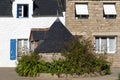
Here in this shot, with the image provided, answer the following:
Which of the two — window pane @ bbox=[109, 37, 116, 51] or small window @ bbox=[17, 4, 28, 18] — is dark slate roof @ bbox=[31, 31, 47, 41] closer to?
small window @ bbox=[17, 4, 28, 18]

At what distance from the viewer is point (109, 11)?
41344 mm

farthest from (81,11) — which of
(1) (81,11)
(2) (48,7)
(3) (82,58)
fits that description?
(3) (82,58)

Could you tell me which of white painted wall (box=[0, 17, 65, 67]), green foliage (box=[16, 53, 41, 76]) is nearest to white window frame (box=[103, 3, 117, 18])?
white painted wall (box=[0, 17, 65, 67])

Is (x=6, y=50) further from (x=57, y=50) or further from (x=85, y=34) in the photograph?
(x=57, y=50)

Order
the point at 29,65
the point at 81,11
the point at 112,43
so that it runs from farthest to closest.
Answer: the point at 112,43 → the point at 81,11 → the point at 29,65

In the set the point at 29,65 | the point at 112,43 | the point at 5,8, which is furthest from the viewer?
the point at 5,8

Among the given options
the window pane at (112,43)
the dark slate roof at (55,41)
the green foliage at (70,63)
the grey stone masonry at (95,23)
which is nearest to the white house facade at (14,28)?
the grey stone masonry at (95,23)

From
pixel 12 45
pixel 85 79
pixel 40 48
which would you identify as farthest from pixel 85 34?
pixel 85 79

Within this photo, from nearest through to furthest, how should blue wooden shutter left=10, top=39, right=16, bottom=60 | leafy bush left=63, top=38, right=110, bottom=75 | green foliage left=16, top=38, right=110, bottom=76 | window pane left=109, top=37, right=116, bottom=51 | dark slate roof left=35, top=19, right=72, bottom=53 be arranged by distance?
green foliage left=16, top=38, right=110, bottom=76 → leafy bush left=63, top=38, right=110, bottom=75 → dark slate roof left=35, top=19, right=72, bottom=53 → blue wooden shutter left=10, top=39, right=16, bottom=60 → window pane left=109, top=37, right=116, bottom=51

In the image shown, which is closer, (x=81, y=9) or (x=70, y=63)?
(x=70, y=63)

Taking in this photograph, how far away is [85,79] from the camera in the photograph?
92.8 ft

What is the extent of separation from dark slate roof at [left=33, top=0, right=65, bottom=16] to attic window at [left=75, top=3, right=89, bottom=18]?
53.7 inches

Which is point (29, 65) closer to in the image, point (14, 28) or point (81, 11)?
point (14, 28)

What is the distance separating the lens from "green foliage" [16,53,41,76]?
30125mm
